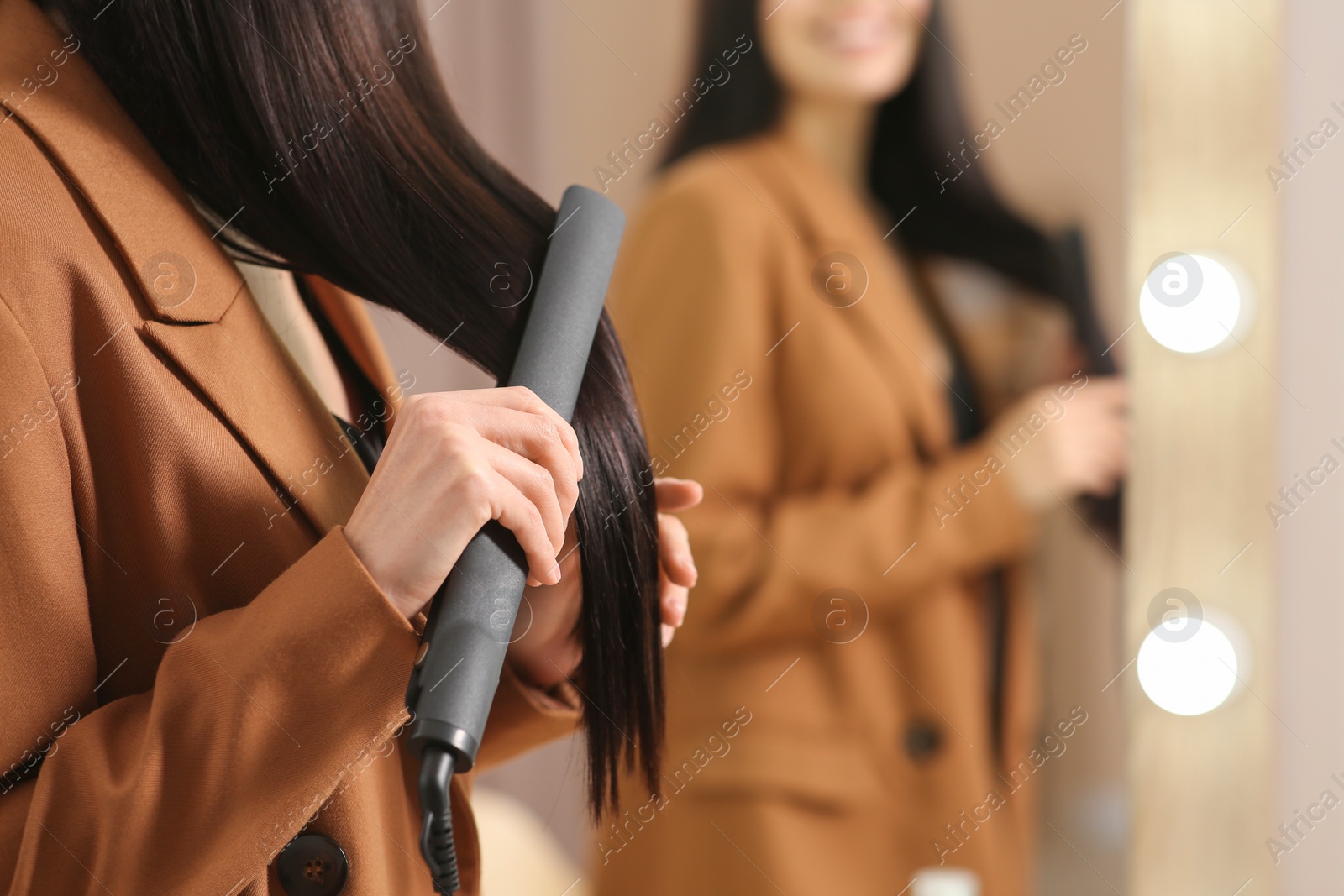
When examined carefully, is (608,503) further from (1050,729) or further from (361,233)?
(1050,729)

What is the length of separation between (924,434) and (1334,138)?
1.00ft

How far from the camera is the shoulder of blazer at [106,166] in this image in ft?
0.92

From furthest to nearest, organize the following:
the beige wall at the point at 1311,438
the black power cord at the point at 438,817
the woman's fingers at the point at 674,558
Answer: the beige wall at the point at 1311,438, the woman's fingers at the point at 674,558, the black power cord at the point at 438,817

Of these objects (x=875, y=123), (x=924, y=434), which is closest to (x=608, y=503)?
(x=924, y=434)

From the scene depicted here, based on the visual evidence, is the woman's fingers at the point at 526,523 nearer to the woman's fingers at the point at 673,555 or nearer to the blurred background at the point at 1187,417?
the woman's fingers at the point at 673,555

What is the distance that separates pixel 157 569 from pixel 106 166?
0.11m

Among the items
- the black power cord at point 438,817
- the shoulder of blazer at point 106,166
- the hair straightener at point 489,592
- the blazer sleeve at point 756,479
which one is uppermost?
the blazer sleeve at point 756,479

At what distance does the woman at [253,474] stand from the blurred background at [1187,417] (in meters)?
0.30

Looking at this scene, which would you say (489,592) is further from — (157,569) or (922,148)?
(922,148)

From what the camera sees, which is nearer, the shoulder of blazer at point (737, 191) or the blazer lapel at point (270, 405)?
the blazer lapel at point (270, 405)

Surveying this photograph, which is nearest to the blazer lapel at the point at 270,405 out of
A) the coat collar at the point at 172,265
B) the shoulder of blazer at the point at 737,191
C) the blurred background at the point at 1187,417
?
the coat collar at the point at 172,265

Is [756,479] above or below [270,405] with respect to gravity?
above

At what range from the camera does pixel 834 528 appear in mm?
680

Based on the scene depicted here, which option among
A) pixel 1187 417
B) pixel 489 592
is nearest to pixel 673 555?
pixel 489 592
